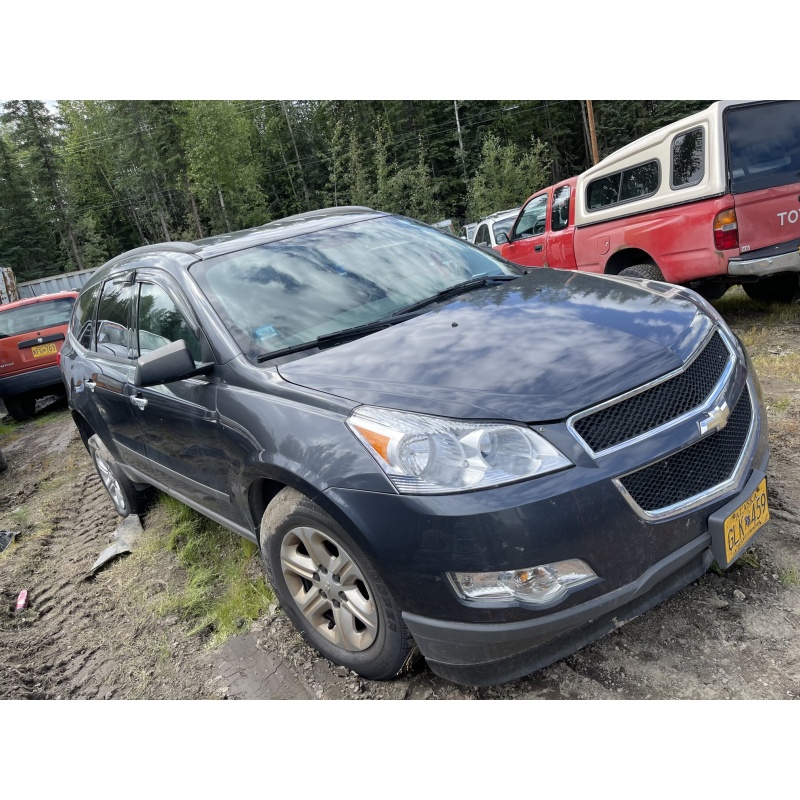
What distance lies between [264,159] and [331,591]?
48.1 meters

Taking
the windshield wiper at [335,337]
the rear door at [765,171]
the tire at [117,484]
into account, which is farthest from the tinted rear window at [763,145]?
the tire at [117,484]

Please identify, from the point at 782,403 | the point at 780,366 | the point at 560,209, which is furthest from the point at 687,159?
the point at 782,403

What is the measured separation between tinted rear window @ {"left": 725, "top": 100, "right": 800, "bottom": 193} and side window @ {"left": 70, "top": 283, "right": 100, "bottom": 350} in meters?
5.22

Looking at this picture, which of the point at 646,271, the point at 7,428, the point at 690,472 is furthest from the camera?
the point at 7,428

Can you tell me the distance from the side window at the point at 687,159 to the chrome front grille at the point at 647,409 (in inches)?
170

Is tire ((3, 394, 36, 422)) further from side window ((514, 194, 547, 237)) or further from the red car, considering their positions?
side window ((514, 194, 547, 237))

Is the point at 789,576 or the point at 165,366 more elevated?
the point at 165,366

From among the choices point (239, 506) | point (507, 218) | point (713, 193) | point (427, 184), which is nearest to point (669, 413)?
point (239, 506)

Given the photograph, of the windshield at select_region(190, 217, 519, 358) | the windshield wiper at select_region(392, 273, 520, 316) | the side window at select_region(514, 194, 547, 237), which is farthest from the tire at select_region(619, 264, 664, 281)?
the windshield wiper at select_region(392, 273, 520, 316)

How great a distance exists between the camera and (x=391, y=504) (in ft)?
6.39

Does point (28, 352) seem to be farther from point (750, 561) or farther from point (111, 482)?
point (750, 561)

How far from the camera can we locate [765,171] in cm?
550

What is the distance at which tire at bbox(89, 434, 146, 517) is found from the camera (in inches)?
177

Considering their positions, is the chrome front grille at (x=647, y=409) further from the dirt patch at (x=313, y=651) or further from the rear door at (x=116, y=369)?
the rear door at (x=116, y=369)
